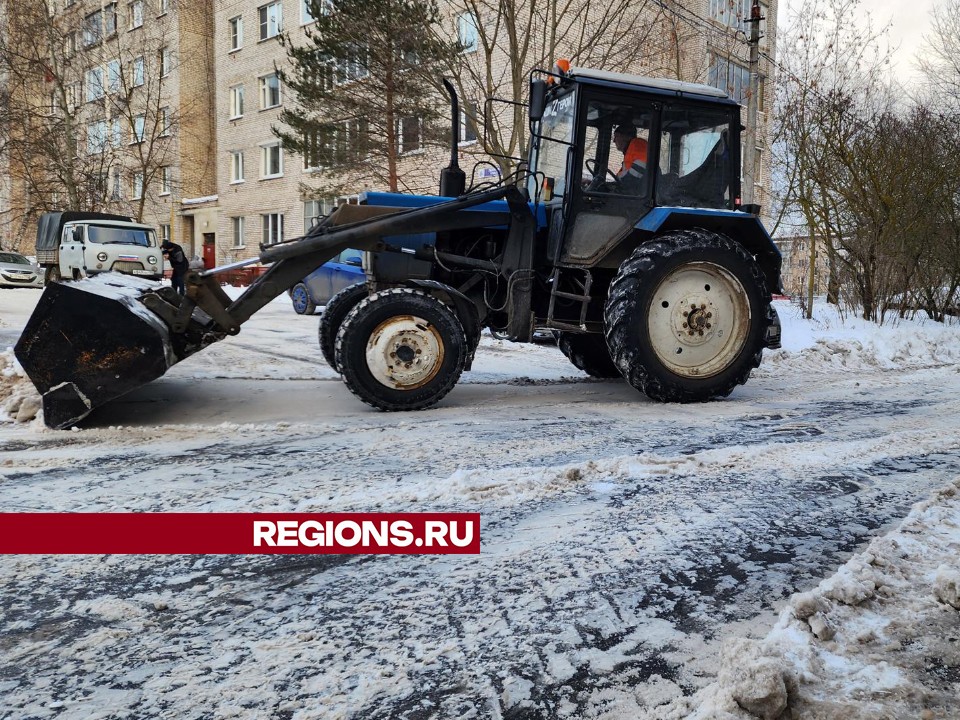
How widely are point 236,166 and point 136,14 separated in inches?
357

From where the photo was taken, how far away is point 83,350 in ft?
15.1

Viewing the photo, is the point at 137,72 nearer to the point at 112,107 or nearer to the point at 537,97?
the point at 112,107

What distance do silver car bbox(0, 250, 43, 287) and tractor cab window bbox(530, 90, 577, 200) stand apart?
868 inches

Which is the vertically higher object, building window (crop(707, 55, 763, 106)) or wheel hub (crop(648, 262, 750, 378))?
building window (crop(707, 55, 763, 106))

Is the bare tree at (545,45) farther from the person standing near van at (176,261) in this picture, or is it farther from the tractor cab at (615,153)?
the tractor cab at (615,153)

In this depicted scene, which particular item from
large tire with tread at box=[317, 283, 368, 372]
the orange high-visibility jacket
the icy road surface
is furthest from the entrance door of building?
the orange high-visibility jacket

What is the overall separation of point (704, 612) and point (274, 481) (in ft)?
6.76

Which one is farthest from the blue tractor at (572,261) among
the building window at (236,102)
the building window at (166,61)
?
the building window at (166,61)

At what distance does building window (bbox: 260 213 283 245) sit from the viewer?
31812mm

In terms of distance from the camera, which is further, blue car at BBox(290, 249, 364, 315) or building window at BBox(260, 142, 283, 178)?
building window at BBox(260, 142, 283, 178)

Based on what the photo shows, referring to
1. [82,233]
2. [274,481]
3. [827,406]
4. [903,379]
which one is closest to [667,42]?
[903,379]

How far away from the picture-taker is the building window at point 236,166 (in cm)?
3391

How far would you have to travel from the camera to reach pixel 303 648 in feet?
7.00

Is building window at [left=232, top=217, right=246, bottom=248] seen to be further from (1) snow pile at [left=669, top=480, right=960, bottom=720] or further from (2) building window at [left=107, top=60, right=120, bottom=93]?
(1) snow pile at [left=669, top=480, right=960, bottom=720]
